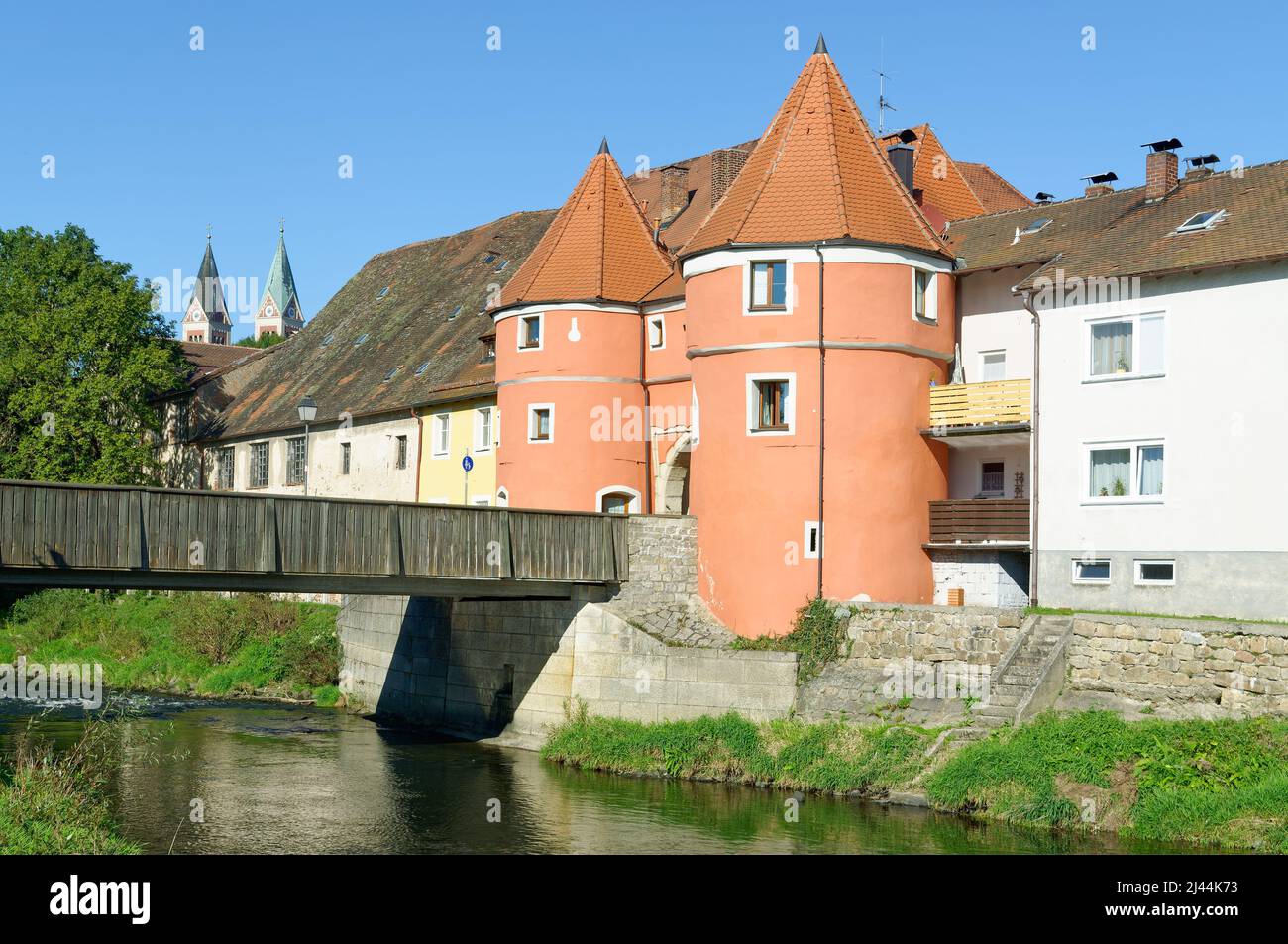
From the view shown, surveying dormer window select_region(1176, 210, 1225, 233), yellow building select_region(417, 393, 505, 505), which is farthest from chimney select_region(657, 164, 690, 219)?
dormer window select_region(1176, 210, 1225, 233)

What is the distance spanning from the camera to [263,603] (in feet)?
153

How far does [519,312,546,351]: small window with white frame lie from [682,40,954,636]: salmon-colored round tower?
5267mm

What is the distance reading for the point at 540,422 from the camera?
119 ft

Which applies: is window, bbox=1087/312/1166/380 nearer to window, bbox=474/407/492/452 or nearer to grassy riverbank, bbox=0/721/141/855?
window, bbox=474/407/492/452

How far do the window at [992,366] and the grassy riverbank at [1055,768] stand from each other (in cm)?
947

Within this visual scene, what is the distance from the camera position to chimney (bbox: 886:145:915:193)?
3662cm

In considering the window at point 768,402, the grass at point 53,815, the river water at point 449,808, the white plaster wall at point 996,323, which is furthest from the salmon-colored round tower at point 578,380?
the grass at point 53,815

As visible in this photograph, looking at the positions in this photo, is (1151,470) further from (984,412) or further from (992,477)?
(992,477)

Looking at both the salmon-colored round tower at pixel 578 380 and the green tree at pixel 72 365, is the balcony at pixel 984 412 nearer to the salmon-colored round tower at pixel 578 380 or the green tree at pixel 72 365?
the salmon-colored round tower at pixel 578 380

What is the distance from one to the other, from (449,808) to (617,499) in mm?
12085

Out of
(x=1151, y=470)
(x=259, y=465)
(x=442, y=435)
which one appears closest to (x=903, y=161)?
(x=1151, y=470)
